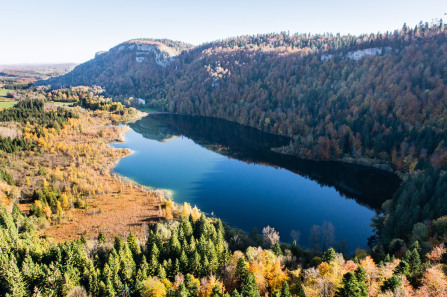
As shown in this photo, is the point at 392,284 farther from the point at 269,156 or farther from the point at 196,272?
the point at 269,156

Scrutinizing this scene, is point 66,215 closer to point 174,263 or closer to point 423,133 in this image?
point 174,263

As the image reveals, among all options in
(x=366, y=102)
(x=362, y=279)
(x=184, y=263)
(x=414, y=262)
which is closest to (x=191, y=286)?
(x=184, y=263)

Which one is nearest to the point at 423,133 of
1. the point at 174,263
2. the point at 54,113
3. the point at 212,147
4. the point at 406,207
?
the point at 406,207

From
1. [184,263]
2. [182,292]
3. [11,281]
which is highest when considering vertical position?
[182,292]

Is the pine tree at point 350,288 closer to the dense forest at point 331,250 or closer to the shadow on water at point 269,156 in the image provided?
the dense forest at point 331,250

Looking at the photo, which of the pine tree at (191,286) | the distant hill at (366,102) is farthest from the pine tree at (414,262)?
the distant hill at (366,102)

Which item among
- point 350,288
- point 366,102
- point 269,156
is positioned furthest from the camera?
point 366,102

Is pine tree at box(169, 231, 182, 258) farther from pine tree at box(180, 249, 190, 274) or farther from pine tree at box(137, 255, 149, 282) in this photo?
pine tree at box(137, 255, 149, 282)
